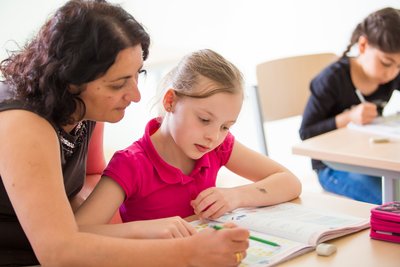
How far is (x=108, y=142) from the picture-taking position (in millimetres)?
3510

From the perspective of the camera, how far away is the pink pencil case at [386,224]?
3.63 ft

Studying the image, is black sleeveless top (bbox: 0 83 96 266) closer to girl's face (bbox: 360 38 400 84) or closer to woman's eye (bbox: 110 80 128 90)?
woman's eye (bbox: 110 80 128 90)

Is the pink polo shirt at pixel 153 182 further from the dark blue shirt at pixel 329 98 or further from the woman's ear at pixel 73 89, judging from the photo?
the dark blue shirt at pixel 329 98

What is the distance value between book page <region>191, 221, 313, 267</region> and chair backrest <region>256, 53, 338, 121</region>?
1.37m

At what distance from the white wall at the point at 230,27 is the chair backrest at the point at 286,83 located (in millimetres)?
812

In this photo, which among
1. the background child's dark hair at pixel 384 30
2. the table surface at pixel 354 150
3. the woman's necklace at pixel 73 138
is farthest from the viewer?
the background child's dark hair at pixel 384 30

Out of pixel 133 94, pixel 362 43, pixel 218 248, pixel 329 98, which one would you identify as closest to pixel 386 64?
pixel 362 43

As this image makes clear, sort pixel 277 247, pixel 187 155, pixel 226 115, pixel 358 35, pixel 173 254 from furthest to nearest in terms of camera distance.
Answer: pixel 358 35
pixel 187 155
pixel 226 115
pixel 277 247
pixel 173 254

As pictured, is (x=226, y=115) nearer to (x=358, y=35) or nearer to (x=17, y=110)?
(x=17, y=110)

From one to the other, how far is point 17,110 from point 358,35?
5.69 ft

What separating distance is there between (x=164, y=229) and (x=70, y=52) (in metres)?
0.39

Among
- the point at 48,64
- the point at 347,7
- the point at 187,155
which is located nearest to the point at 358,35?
the point at 347,7

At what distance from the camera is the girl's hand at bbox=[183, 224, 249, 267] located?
957 millimetres

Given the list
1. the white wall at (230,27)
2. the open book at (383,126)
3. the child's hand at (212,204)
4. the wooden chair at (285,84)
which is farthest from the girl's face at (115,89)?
the white wall at (230,27)
